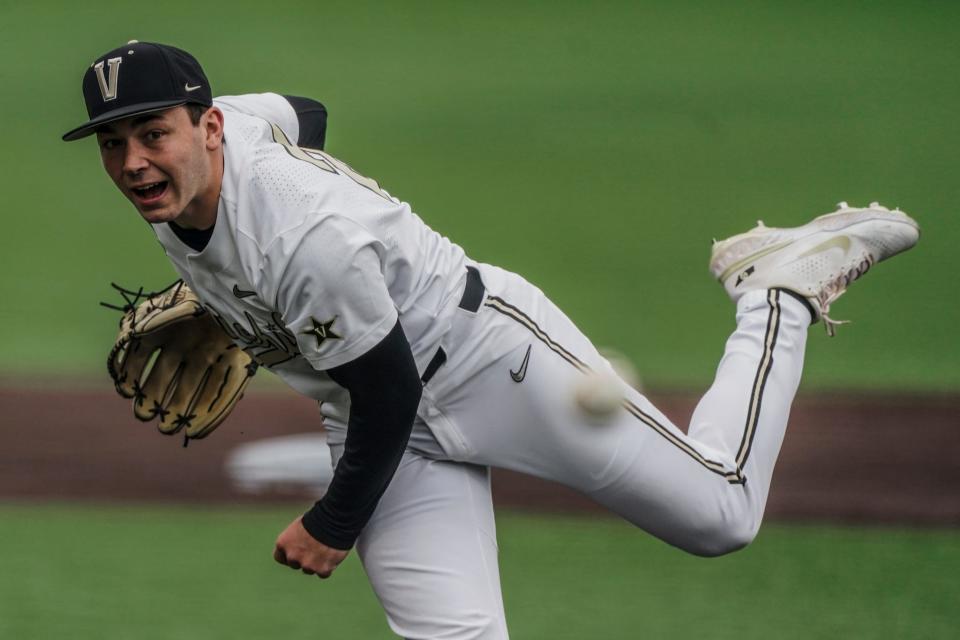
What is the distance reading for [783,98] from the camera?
8.94 meters

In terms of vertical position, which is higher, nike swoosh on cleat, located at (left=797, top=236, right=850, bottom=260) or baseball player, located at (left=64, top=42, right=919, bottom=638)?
nike swoosh on cleat, located at (left=797, top=236, right=850, bottom=260)

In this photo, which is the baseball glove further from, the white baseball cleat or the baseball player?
the white baseball cleat

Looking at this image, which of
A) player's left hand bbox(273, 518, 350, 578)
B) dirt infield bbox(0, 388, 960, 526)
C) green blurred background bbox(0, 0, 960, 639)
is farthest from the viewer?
dirt infield bbox(0, 388, 960, 526)

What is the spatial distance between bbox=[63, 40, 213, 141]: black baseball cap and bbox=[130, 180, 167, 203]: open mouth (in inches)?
5.1

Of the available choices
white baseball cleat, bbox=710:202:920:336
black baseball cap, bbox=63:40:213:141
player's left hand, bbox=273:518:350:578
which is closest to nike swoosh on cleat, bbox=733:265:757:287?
white baseball cleat, bbox=710:202:920:336

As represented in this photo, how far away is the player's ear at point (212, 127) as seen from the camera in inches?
100.0

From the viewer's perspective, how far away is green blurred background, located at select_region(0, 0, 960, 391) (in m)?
6.34

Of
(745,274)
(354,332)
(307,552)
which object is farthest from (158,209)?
(745,274)

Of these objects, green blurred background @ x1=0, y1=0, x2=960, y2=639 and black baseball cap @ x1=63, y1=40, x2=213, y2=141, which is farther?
green blurred background @ x1=0, y1=0, x2=960, y2=639

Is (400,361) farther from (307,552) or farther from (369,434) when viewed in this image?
(307,552)

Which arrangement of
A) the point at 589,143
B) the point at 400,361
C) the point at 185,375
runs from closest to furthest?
the point at 400,361
the point at 185,375
the point at 589,143

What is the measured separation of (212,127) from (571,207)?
→ 5094 millimetres

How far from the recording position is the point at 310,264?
2.44 m

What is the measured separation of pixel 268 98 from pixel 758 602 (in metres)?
1.96
